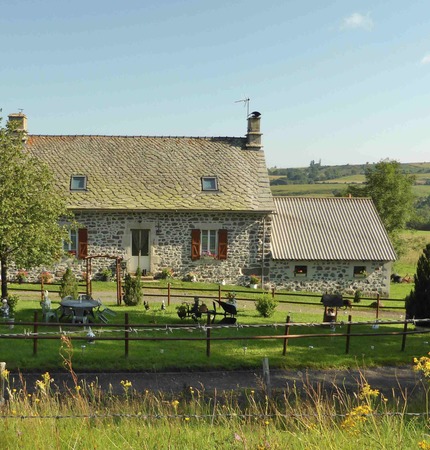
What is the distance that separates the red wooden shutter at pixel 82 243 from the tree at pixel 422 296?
49.0ft

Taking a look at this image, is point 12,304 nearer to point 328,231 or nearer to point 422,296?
point 422,296

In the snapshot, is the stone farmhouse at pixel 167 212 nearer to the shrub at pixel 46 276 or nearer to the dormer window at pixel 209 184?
the dormer window at pixel 209 184

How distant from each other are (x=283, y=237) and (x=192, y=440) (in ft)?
69.4

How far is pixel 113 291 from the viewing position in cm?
2270

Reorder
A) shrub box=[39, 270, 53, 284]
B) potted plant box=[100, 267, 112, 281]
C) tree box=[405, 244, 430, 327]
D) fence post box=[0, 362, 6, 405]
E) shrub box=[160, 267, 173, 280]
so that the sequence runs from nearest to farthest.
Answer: fence post box=[0, 362, 6, 405] → tree box=[405, 244, 430, 327] → shrub box=[39, 270, 53, 284] → potted plant box=[100, 267, 112, 281] → shrub box=[160, 267, 173, 280]

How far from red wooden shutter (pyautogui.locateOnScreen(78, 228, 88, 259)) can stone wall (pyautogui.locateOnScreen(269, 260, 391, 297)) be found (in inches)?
351

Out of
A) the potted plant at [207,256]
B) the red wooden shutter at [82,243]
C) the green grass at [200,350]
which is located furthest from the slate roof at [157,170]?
the green grass at [200,350]

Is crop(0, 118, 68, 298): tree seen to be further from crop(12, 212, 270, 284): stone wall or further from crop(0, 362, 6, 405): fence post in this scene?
crop(0, 362, 6, 405): fence post

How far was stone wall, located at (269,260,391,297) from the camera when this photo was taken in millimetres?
25578

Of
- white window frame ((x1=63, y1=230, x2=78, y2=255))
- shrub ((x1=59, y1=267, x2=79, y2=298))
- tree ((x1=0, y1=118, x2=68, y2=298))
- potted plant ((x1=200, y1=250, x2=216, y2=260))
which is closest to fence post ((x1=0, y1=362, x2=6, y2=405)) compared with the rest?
tree ((x1=0, y1=118, x2=68, y2=298))

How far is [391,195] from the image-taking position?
38.1 metres

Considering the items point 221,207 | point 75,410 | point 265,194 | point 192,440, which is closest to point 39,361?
point 75,410

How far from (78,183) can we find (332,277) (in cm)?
1321

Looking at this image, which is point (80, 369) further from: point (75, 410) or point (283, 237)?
point (283, 237)
